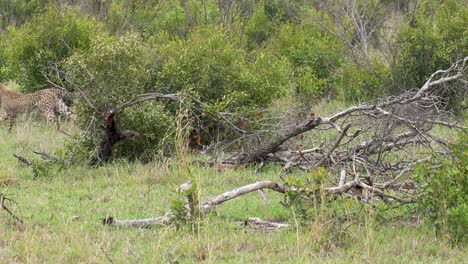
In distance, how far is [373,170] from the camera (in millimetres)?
9031

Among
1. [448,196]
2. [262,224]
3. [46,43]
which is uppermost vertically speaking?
[448,196]

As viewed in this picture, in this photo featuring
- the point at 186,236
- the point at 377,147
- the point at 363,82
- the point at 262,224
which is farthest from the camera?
the point at 363,82

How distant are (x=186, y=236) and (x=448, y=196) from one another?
90.2 inches

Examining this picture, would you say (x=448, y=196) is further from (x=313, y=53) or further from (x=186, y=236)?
(x=313, y=53)

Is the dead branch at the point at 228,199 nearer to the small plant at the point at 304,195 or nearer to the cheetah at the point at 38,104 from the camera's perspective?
the small plant at the point at 304,195

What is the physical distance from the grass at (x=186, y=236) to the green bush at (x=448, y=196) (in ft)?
0.50

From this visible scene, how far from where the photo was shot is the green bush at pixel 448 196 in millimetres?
6500

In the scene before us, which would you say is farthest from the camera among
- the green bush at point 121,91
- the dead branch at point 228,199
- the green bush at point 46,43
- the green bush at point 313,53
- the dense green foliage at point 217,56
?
the green bush at point 313,53

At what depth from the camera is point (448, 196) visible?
21.8 ft

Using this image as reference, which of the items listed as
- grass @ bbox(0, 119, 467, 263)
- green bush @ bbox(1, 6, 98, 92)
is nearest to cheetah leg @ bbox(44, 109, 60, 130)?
green bush @ bbox(1, 6, 98, 92)

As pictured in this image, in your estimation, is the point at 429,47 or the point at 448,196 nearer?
the point at 448,196

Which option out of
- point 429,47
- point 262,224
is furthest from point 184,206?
point 429,47

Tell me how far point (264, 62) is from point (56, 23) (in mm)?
4993

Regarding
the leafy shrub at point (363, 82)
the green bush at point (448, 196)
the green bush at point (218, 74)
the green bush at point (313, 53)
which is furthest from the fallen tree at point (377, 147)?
the green bush at point (313, 53)
